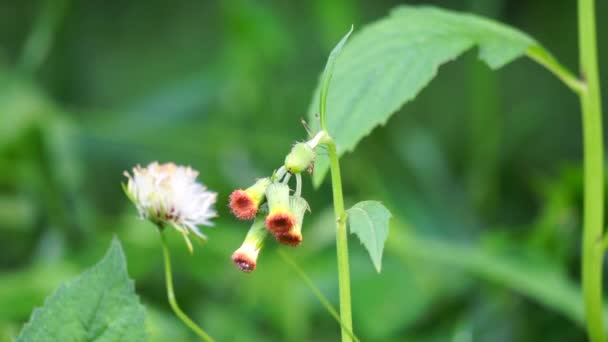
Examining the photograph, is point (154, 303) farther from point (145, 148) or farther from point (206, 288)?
point (145, 148)

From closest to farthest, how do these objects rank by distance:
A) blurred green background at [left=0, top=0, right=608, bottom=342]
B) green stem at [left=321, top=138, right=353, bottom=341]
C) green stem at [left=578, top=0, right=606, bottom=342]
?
green stem at [left=321, top=138, right=353, bottom=341]
green stem at [left=578, top=0, right=606, bottom=342]
blurred green background at [left=0, top=0, right=608, bottom=342]

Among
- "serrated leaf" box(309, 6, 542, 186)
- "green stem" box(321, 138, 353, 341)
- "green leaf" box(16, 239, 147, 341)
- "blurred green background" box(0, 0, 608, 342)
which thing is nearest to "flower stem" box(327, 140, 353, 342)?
"green stem" box(321, 138, 353, 341)

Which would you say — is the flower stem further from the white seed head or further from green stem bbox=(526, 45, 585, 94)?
green stem bbox=(526, 45, 585, 94)

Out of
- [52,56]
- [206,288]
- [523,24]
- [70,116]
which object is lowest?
[206,288]

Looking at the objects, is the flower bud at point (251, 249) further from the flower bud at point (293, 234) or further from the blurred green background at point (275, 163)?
the blurred green background at point (275, 163)

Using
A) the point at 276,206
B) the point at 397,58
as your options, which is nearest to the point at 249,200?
the point at 276,206

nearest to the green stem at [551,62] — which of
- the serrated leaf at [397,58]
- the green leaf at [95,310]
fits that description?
the serrated leaf at [397,58]

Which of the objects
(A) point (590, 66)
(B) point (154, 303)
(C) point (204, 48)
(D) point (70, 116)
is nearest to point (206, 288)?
(B) point (154, 303)
